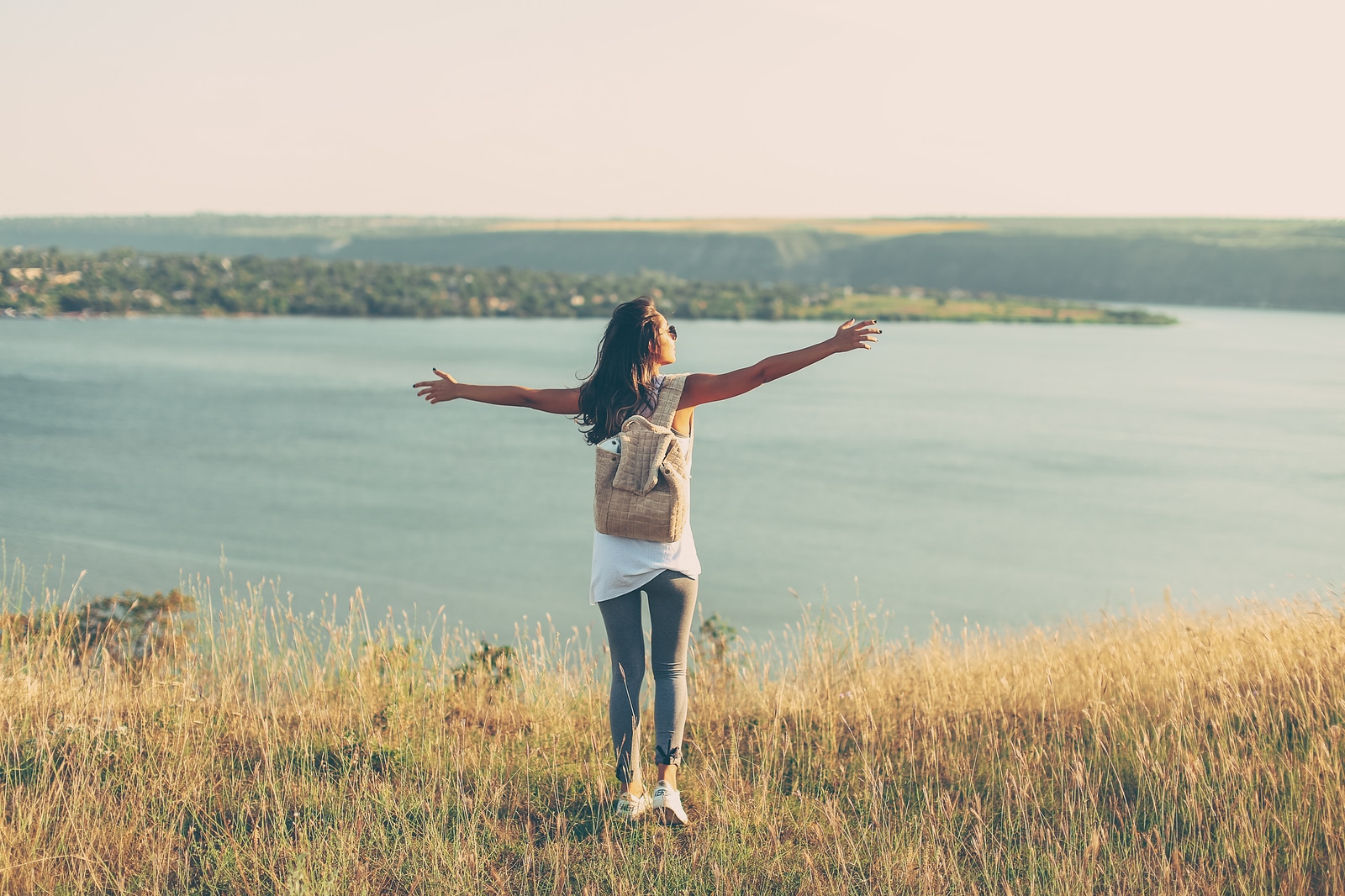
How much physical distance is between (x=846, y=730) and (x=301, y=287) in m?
65.0

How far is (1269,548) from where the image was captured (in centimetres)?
2061

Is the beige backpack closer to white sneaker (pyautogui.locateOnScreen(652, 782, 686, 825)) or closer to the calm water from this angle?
white sneaker (pyautogui.locateOnScreen(652, 782, 686, 825))

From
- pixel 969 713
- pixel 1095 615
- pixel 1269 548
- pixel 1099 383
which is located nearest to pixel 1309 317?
pixel 1099 383

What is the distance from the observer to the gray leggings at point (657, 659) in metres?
3.59

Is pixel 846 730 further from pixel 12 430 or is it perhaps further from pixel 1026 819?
pixel 12 430

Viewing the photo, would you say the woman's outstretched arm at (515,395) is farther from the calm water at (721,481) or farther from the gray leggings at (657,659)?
the calm water at (721,481)

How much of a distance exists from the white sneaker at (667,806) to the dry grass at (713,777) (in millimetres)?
62

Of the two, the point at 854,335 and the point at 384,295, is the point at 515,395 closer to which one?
the point at 854,335

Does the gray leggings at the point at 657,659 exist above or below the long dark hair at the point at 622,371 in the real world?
below

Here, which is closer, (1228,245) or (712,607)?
(712,607)

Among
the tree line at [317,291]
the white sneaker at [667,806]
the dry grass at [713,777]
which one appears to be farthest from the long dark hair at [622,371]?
the tree line at [317,291]

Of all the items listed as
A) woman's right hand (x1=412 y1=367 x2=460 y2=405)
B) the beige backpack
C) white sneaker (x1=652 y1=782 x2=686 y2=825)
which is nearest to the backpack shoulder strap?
the beige backpack

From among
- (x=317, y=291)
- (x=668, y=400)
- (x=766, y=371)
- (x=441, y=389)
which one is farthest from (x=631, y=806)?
(x=317, y=291)

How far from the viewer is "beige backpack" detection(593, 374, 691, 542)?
3.51 m
